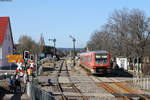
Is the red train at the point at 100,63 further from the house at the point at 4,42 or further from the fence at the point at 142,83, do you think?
the house at the point at 4,42

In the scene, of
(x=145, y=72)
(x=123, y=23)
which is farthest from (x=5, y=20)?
(x=145, y=72)

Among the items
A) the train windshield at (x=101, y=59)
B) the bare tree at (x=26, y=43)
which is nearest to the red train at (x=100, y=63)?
the train windshield at (x=101, y=59)

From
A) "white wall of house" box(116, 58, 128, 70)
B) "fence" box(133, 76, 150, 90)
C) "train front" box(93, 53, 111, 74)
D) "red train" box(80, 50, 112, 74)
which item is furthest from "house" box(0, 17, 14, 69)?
"fence" box(133, 76, 150, 90)

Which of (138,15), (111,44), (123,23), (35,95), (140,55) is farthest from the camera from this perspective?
(111,44)

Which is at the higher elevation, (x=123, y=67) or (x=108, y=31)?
(x=108, y=31)

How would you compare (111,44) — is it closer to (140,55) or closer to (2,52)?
(140,55)

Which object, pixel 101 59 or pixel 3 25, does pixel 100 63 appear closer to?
pixel 101 59

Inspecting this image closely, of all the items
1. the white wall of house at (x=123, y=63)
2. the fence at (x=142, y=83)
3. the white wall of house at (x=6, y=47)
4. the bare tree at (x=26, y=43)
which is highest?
the bare tree at (x=26, y=43)

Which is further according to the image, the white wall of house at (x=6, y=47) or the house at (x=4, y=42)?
the white wall of house at (x=6, y=47)

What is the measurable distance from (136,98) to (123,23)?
51.4 metres

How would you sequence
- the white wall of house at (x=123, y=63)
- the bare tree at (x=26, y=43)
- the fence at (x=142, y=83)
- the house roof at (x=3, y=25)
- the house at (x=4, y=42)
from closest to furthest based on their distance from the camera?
the fence at (x=142, y=83) → the white wall of house at (x=123, y=63) → the house at (x=4, y=42) → the house roof at (x=3, y=25) → the bare tree at (x=26, y=43)

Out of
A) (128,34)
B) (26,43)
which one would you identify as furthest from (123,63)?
(26,43)

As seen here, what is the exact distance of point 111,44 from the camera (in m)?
78.3

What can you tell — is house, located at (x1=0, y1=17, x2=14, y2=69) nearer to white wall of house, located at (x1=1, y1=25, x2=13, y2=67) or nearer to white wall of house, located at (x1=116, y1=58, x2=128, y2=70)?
white wall of house, located at (x1=1, y1=25, x2=13, y2=67)
